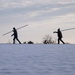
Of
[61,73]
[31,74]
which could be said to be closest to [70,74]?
[61,73]

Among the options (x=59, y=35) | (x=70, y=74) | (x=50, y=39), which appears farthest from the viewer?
(x=50, y=39)

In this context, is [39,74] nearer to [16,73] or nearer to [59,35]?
[16,73]

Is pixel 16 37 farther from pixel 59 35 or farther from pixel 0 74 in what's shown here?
pixel 0 74

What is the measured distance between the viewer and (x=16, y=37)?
34.8m

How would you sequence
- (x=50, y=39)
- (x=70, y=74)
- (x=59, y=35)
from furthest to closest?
1. (x=50, y=39)
2. (x=59, y=35)
3. (x=70, y=74)

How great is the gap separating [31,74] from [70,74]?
81 centimetres

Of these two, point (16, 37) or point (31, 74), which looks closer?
point (31, 74)

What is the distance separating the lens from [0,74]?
7195 mm

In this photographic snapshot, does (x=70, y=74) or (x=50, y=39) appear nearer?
(x=70, y=74)

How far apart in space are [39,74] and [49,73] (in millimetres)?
337

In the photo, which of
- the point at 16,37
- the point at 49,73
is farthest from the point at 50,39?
the point at 49,73

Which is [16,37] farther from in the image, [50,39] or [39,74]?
[50,39]

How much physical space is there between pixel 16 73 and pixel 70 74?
3.84 ft

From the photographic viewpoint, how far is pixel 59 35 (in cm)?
3441
